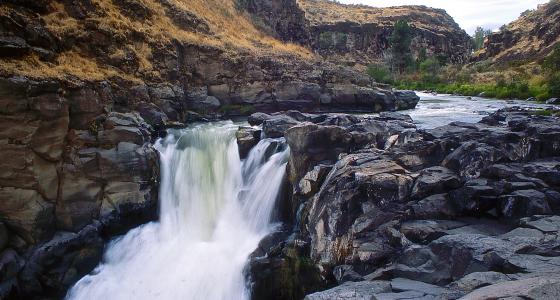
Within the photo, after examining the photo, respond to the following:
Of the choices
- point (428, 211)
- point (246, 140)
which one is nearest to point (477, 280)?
point (428, 211)

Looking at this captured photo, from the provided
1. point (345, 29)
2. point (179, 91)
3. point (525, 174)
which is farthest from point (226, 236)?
point (345, 29)

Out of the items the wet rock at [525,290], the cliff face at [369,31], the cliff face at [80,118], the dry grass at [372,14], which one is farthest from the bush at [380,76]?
the wet rock at [525,290]

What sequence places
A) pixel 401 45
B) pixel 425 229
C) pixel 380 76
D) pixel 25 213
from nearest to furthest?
pixel 425 229
pixel 25 213
pixel 380 76
pixel 401 45

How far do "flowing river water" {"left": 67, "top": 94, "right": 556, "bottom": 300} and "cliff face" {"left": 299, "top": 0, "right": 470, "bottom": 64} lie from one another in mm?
54960

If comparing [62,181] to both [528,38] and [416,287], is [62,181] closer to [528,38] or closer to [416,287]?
[416,287]

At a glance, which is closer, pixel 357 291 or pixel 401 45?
pixel 357 291

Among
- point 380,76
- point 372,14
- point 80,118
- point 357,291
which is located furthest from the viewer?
point 372,14

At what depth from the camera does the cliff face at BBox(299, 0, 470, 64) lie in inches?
3046

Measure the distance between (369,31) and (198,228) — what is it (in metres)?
74.5

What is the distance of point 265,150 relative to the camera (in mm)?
17000

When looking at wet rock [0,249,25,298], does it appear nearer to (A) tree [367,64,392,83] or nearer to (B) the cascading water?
(B) the cascading water

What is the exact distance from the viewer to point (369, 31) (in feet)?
268

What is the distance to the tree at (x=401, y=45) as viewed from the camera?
198 ft

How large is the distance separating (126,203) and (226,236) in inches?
160
